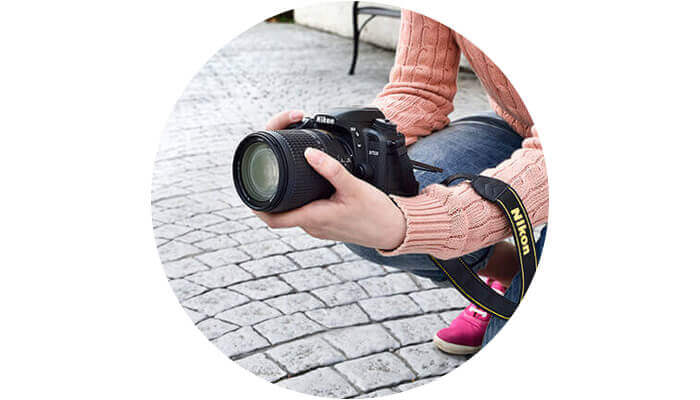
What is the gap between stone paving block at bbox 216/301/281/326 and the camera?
2.53 m

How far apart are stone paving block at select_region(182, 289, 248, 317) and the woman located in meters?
0.70

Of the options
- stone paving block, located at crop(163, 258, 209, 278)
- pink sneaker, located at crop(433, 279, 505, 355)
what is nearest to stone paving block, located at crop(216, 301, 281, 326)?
stone paving block, located at crop(163, 258, 209, 278)

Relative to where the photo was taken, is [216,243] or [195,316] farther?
[216,243]

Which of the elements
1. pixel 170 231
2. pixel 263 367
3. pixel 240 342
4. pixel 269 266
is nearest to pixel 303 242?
pixel 269 266

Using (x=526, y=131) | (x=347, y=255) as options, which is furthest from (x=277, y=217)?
(x=347, y=255)

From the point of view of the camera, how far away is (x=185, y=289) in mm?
2744

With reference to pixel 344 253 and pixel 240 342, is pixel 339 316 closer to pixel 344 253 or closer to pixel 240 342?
pixel 240 342

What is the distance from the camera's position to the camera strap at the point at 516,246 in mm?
1688

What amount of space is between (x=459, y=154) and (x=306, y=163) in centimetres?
78

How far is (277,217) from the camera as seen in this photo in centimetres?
143

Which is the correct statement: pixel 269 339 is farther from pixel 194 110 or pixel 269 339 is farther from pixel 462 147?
pixel 194 110

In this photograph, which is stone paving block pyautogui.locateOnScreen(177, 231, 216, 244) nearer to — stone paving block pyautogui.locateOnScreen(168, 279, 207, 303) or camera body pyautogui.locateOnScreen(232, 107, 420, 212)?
Result: stone paving block pyautogui.locateOnScreen(168, 279, 207, 303)

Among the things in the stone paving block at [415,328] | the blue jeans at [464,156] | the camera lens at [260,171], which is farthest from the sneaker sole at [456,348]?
the camera lens at [260,171]

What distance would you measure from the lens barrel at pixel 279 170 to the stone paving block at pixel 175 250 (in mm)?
1626
